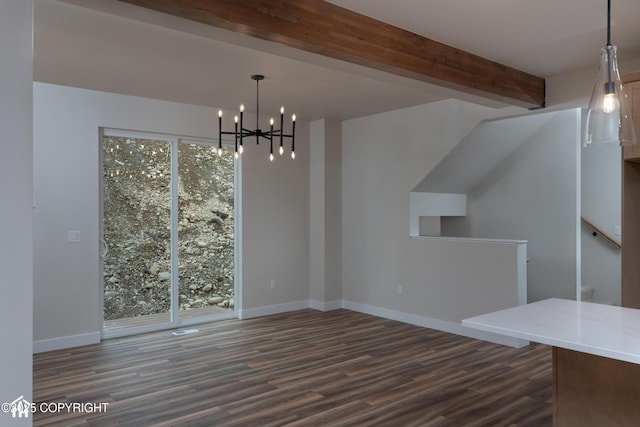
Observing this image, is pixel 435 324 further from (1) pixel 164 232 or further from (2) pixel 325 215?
(1) pixel 164 232

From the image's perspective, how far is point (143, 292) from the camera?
543 centimetres

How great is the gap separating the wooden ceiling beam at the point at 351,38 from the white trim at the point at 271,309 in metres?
3.83

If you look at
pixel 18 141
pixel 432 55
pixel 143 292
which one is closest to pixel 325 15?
pixel 432 55

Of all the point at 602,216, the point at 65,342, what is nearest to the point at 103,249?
the point at 65,342

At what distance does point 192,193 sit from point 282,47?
3.38 metres

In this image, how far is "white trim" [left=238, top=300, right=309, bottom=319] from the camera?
609 centimetres

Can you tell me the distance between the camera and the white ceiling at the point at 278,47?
284 centimetres

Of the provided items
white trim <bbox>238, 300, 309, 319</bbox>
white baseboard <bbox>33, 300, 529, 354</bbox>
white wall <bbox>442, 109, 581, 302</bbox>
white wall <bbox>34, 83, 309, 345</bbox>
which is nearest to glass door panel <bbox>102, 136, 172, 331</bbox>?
white wall <bbox>34, 83, 309, 345</bbox>

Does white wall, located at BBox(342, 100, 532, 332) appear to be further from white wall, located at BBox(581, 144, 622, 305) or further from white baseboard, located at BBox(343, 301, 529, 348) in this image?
white wall, located at BBox(581, 144, 622, 305)

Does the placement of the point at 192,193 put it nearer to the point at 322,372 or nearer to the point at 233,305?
the point at 233,305

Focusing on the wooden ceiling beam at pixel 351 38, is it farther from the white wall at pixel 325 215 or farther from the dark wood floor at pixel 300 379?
the white wall at pixel 325 215

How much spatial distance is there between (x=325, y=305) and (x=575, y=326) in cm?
456

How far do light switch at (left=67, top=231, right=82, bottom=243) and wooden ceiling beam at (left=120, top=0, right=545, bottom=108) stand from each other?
3.31m

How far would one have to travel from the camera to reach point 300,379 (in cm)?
388
